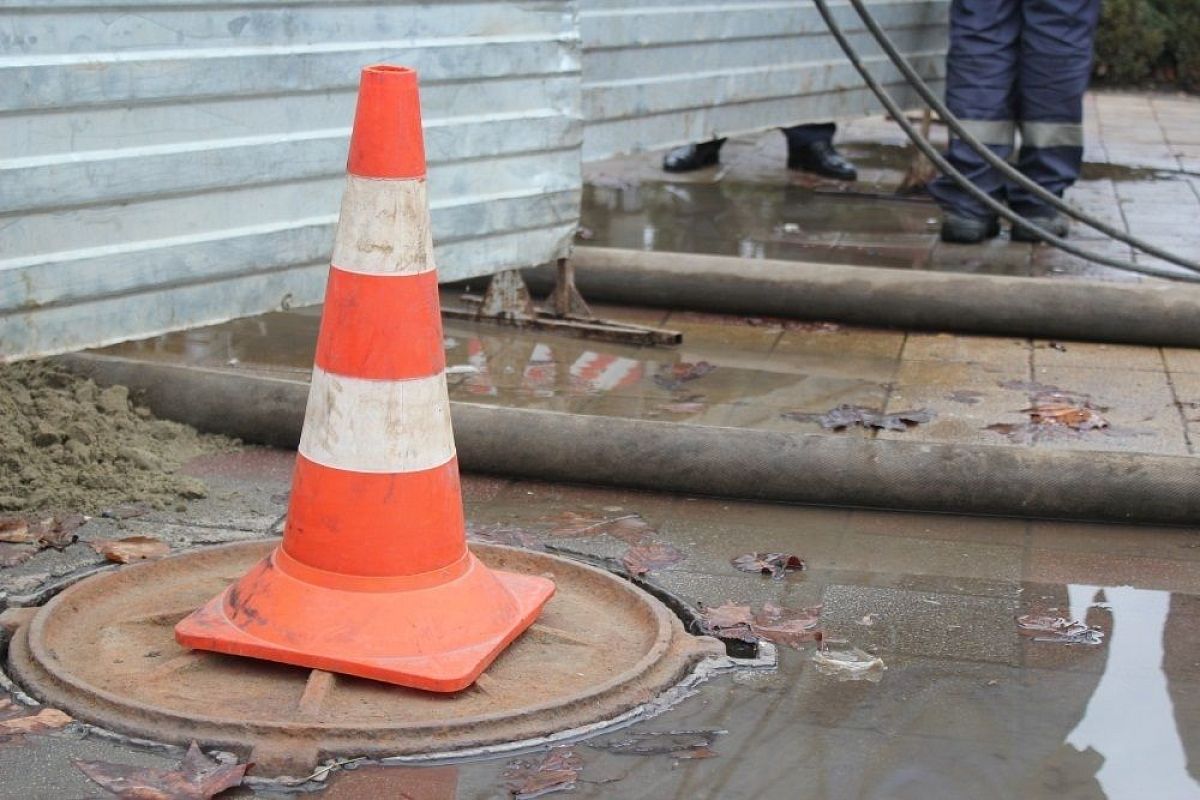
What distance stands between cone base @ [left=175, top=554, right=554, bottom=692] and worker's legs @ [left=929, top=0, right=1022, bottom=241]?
487cm

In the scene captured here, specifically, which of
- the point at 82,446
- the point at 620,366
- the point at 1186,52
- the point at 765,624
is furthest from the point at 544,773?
the point at 1186,52

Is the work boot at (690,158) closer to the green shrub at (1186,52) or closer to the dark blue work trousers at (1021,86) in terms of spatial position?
the dark blue work trousers at (1021,86)

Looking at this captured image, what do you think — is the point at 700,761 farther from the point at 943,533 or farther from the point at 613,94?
the point at 613,94

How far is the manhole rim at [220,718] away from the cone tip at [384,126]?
1.05 metres

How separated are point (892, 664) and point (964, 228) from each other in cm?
454

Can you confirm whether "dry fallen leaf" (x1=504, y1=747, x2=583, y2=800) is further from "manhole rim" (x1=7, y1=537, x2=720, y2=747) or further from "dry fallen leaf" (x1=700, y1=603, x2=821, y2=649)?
"dry fallen leaf" (x1=700, y1=603, x2=821, y2=649)

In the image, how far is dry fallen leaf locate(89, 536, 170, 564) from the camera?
3.77 m

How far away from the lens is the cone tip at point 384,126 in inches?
125

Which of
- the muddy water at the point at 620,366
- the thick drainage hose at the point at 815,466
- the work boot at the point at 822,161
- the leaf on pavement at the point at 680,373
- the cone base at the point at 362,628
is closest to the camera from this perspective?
the cone base at the point at 362,628

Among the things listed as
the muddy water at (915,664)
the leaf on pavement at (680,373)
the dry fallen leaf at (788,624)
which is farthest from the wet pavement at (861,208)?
the dry fallen leaf at (788,624)

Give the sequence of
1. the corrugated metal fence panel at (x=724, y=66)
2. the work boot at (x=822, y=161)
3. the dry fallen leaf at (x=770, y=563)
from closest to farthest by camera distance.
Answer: the dry fallen leaf at (x=770, y=563) → the corrugated metal fence panel at (x=724, y=66) → the work boot at (x=822, y=161)

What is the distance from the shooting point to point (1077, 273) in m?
7.10

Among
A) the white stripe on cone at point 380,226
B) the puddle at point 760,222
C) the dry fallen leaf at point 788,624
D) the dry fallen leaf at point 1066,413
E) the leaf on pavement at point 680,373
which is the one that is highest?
the white stripe on cone at point 380,226

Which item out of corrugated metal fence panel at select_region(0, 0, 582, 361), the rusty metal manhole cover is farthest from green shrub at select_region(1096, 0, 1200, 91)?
the rusty metal manhole cover
